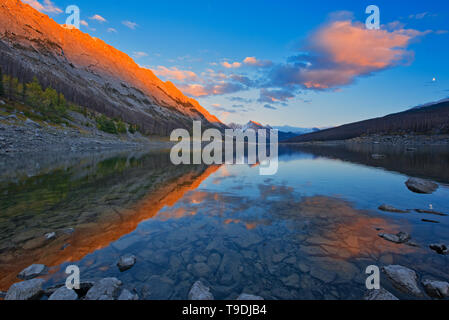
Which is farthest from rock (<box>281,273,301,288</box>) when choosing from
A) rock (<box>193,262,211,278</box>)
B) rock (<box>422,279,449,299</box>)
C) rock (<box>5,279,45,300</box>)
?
rock (<box>5,279,45,300</box>)

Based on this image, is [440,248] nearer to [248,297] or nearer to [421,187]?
[248,297]

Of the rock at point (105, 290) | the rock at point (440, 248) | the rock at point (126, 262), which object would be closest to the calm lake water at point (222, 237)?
the rock at point (126, 262)

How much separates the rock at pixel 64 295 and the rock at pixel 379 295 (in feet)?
25.8

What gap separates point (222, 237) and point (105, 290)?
507 cm

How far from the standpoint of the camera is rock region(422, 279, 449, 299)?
5500mm

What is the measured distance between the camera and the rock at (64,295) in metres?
5.11

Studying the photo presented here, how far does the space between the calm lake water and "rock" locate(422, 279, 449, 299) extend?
842 millimetres

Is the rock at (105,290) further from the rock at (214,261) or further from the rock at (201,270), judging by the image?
the rock at (214,261)

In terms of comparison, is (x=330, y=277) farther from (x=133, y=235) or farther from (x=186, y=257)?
(x=133, y=235)

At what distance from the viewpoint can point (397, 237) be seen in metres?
8.89

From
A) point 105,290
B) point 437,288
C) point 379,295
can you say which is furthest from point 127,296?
point 437,288

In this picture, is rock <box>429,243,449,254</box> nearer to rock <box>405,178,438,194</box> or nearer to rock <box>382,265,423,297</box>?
rock <box>382,265,423,297</box>

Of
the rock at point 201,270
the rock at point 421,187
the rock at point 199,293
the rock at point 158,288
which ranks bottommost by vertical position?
the rock at point 201,270

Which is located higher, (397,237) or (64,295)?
(64,295)
